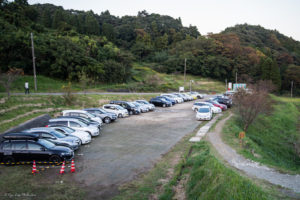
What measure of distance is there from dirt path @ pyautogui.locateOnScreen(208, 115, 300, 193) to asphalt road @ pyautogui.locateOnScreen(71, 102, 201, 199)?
3.68m

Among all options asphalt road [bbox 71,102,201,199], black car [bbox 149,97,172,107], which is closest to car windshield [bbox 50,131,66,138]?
asphalt road [bbox 71,102,201,199]

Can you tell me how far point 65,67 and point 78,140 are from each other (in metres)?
36.2

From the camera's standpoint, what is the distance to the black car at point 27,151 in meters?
11.6

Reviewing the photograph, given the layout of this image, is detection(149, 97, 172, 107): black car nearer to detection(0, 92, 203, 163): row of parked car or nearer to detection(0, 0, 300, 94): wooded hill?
detection(0, 0, 300, 94): wooded hill

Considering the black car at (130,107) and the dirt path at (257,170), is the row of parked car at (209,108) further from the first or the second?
the dirt path at (257,170)

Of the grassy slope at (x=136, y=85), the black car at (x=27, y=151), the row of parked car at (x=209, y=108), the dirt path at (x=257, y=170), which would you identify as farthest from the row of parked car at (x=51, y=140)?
the grassy slope at (x=136, y=85)

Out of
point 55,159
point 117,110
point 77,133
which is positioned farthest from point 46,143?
point 117,110

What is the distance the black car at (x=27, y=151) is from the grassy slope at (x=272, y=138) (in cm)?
1035

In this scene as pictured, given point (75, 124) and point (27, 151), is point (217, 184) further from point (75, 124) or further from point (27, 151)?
point (75, 124)

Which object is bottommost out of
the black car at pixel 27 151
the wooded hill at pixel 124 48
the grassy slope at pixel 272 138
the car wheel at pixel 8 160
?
the grassy slope at pixel 272 138

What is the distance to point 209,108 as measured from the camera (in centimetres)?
2644

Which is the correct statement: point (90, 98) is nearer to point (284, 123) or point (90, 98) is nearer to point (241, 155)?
point (241, 155)

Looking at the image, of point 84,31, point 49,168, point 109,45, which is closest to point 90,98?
point 49,168

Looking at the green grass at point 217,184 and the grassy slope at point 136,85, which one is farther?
the grassy slope at point 136,85
